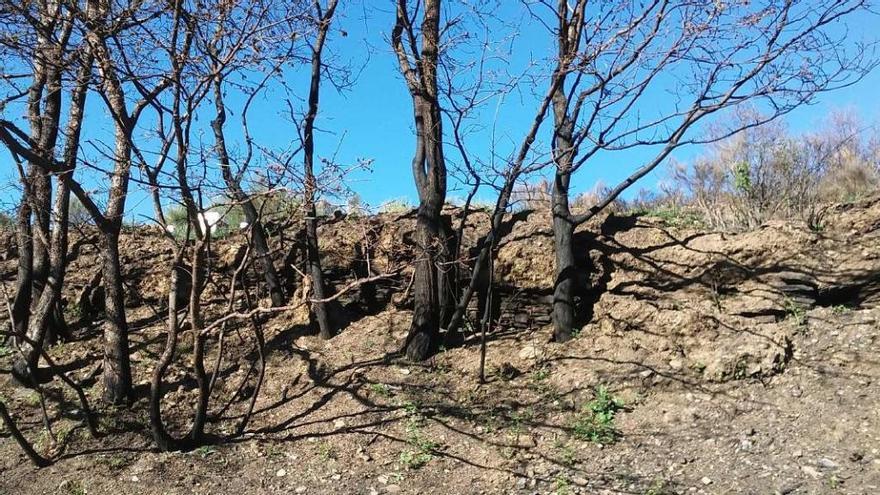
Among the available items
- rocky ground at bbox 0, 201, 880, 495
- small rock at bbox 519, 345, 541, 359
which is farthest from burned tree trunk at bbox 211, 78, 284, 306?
small rock at bbox 519, 345, 541, 359

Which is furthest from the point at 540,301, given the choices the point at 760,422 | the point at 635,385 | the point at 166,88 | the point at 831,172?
the point at 831,172

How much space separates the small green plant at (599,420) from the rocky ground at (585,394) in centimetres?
2

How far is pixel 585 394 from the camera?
20.6ft

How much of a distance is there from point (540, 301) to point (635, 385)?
1.66 meters

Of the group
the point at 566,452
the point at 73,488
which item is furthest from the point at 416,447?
the point at 73,488

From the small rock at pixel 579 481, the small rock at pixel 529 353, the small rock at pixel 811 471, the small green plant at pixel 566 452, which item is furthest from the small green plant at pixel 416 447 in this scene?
the small rock at pixel 811 471

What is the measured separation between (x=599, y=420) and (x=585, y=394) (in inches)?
15.7

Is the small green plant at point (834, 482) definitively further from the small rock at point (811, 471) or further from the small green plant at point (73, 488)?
the small green plant at point (73, 488)

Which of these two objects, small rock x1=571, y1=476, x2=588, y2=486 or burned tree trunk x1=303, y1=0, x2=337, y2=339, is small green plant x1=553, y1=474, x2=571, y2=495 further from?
burned tree trunk x1=303, y1=0, x2=337, y2=339

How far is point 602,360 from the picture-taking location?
672 cm

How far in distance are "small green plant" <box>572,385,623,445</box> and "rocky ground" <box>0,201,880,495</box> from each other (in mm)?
24

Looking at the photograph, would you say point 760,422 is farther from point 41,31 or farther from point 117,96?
point 41,31

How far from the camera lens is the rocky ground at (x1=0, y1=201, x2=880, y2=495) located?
5.27 metres

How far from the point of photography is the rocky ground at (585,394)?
5.27 metres
